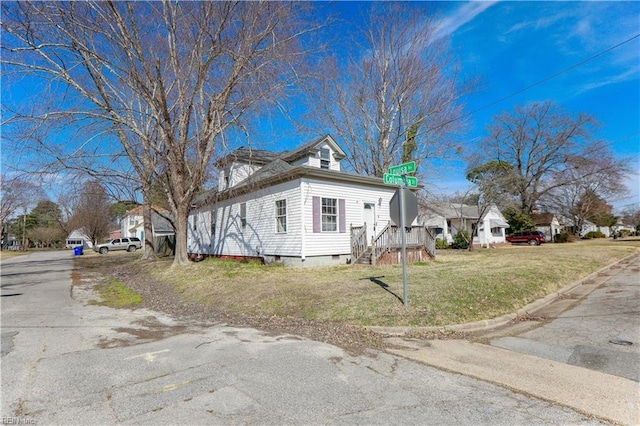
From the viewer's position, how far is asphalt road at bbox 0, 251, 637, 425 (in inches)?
127

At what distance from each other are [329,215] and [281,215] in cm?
215

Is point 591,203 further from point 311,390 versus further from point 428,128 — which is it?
point 311,390

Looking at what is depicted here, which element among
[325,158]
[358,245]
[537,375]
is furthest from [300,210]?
[537,375]

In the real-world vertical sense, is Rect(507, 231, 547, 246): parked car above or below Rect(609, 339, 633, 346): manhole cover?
above

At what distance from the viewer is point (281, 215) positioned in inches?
622

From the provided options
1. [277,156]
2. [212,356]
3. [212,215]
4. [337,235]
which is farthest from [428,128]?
[212,356]

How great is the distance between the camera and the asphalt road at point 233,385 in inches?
127

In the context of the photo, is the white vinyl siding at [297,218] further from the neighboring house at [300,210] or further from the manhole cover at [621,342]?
the manhole cover at [621,342]

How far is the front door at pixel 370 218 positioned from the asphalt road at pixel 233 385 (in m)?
11.9

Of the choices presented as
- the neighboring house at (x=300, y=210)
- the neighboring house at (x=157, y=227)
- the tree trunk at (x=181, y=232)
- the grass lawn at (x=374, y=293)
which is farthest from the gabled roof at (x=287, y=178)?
the neighboring house at (x=157, y=227)

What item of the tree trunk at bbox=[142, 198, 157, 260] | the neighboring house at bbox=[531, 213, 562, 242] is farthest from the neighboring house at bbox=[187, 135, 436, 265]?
the neighboring house at bbox=[531, 213, 562, 242]

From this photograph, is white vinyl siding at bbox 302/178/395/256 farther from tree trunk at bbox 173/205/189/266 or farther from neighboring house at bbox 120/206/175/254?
neighboring house at bbox 120/206/175/254

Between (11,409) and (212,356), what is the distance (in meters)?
2.08

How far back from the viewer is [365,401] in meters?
3.54
